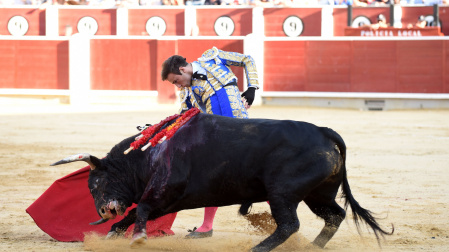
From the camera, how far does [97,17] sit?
51.0 ft

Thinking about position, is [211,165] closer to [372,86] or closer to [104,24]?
[372,86]

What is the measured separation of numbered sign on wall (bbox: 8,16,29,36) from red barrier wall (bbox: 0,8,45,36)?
0.19ft

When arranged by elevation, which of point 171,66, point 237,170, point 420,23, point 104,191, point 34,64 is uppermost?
point 420,23

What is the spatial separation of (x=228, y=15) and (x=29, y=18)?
4042 millimetres

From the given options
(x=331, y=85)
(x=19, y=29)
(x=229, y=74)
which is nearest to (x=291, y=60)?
(x=331, y=85)

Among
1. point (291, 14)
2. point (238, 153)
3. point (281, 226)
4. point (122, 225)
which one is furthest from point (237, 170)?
point (291, 14)

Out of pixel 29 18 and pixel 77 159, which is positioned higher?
pixel 29 18

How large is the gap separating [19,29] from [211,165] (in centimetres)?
1350


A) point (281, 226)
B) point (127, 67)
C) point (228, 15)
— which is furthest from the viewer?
point (228, 15)

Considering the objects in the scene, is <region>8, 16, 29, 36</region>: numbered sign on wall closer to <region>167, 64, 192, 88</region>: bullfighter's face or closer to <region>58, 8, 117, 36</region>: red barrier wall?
<region>58, 8, 117, 36</region>: red barrier wall

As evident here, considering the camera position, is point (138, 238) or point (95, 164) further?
point (95, 164)

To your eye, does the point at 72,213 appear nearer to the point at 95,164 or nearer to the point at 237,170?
the point at 95,164

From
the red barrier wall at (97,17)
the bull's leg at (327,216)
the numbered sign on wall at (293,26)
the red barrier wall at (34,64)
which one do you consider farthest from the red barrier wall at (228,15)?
the bull's leg at (327,216)

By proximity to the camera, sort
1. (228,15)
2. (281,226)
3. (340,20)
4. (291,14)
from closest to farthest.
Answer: (281,226) → (340,20) → (291,14) → (228,15)
